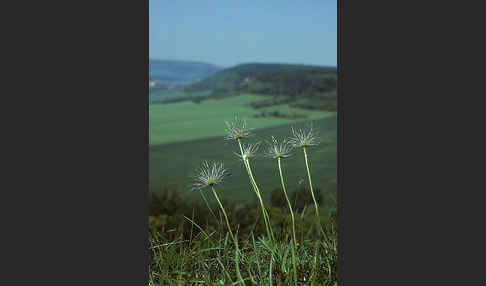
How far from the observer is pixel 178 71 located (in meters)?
4.61

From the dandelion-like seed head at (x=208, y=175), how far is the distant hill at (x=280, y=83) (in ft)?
2.33

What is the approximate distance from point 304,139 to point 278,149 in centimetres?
21

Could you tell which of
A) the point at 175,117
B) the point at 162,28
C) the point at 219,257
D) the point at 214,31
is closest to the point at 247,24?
the point at 214,31

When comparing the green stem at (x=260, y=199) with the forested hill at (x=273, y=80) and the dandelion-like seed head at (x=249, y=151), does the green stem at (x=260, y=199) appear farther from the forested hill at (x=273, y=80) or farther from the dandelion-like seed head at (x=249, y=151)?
the forested hill at (x=273, y=80)

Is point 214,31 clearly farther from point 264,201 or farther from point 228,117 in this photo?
point 264,201

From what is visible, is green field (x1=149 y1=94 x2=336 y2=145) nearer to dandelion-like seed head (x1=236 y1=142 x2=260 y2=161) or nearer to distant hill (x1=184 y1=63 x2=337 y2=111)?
distant hill (x1=184 y1=63 x2=337 y2=111)

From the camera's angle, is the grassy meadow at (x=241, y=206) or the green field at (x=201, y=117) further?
the green field at (x=201, y=117)

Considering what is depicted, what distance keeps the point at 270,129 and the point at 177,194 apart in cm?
89

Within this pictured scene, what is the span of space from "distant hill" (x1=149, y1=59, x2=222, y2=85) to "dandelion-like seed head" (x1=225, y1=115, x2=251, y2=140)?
27.8 inches

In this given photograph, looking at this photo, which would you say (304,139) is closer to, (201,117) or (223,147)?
(223,147)

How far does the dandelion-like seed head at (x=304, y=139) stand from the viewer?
13.3ft

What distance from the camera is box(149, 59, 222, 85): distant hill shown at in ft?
14.6

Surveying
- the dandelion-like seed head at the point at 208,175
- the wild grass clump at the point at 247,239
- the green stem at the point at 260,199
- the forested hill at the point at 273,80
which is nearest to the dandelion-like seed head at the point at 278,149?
the wild grass clump at the point at 247,239

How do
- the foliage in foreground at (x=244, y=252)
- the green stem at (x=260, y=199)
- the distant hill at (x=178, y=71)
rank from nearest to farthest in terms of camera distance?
the foliage in foreground at (x=244, y=252)
the green stem at (x=260, y=199)
the distant hill at (x=178, y=71)
